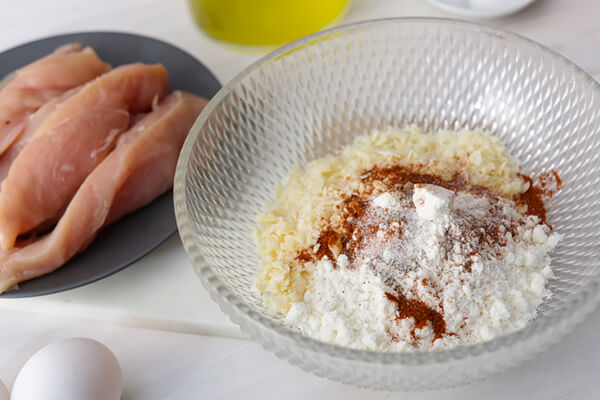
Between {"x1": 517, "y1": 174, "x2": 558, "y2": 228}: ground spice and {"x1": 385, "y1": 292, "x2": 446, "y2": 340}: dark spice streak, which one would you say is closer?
{"x1": 385, "y1": 292, "x2": 446, "y2": 340}: dark spice streak

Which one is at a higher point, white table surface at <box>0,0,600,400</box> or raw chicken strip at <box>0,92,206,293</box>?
raw chicken strip at <box>0,92,206,293</box>

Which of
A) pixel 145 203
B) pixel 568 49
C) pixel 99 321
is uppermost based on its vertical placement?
pixel 568 49

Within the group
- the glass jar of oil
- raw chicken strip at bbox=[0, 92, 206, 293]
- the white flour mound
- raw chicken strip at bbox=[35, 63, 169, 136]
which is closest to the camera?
the white flour mound

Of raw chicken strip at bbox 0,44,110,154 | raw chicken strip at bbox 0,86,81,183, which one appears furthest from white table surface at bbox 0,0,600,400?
raw chicken strip at bbox 0,44,110,154

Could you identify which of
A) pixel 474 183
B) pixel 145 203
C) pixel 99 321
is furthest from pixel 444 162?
pixel 99 321

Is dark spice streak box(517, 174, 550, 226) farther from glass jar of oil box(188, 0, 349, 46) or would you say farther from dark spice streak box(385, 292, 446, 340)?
glass jar of oil box(188, 0, 349, 46)

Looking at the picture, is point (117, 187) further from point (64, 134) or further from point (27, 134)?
point (27, 134)

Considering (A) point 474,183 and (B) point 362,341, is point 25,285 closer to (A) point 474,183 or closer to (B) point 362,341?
(B) point 362,341
